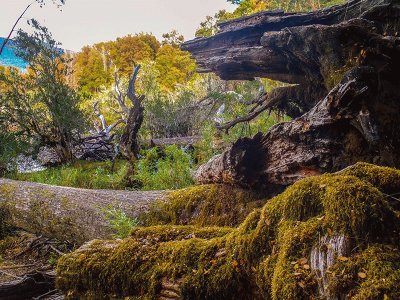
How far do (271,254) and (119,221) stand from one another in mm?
2779

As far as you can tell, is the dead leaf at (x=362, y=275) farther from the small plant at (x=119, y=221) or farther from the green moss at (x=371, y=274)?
the small plant at (x=119, y=221)

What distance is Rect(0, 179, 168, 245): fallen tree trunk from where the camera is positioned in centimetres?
513

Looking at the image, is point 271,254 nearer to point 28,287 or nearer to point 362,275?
point 362,275

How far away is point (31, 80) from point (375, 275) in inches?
481

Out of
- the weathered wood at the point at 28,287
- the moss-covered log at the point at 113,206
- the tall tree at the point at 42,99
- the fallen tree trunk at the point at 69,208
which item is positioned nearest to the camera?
the weathered wood at the point at 28,287

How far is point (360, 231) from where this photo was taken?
1.94 meters

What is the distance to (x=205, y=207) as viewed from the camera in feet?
15.6

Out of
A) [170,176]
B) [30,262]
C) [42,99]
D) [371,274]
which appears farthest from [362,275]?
[42,99]

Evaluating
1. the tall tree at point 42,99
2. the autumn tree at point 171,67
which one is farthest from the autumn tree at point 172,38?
the tall tree at point 42,99

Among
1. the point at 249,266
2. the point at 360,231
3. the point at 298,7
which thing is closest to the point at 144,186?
the point at 249,266

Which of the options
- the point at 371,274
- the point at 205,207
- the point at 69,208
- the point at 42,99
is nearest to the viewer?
the point at 371,274

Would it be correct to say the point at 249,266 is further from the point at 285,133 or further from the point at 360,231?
the point at 285,133

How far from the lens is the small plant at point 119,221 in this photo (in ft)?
14.6

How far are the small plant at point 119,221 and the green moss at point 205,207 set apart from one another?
1.12ft
